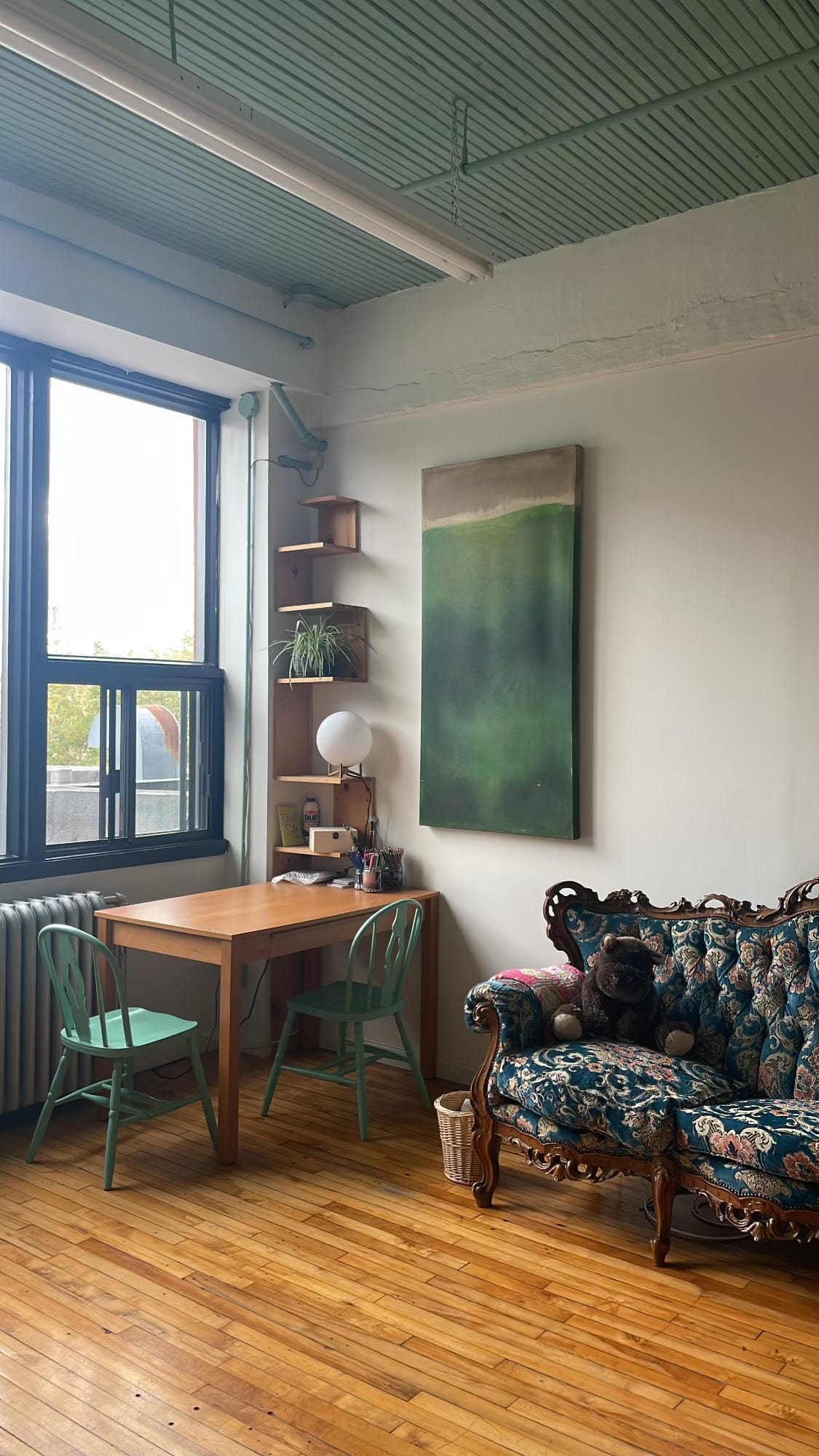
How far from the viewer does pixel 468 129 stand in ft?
11.3

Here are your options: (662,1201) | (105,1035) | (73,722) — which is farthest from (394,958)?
(73,722)

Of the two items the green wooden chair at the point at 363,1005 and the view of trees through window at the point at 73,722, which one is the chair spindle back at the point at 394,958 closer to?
the green wooden chair at the point at 363,1005

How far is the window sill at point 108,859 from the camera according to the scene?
4281 mm

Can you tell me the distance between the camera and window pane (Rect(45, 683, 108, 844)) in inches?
176

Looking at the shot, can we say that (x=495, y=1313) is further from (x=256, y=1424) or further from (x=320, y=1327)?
(x=256, y=1424)

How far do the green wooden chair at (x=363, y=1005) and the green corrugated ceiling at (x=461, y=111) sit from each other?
8.44 ft

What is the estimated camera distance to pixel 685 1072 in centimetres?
323

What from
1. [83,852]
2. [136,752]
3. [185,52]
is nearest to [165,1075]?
[83,852]

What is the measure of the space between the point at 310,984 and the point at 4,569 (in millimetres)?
2288

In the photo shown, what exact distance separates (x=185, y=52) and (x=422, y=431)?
1.89 metres

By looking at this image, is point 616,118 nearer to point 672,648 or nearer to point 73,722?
point 672,648

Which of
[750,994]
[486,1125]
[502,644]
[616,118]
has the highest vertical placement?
[616,118]

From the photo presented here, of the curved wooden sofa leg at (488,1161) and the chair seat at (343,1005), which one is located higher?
the chair seat at (343,1005)

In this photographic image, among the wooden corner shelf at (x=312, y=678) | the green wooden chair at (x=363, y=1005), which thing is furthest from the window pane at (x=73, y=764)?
the green wooden chair at (x=363, y=1005)
